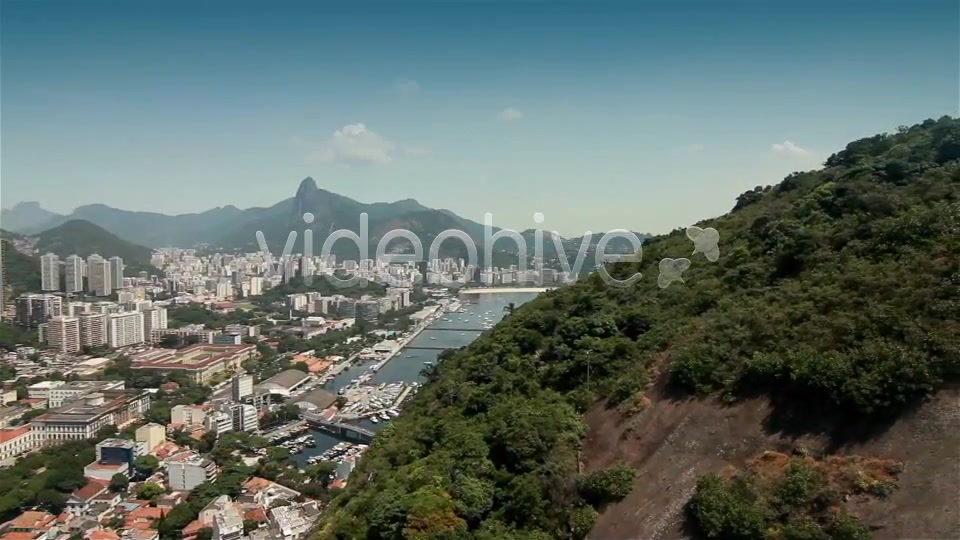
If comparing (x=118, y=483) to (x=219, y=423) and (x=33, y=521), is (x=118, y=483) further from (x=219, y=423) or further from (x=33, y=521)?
(x=219, y=423)

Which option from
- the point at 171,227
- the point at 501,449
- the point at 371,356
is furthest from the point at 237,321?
the point at 171,227

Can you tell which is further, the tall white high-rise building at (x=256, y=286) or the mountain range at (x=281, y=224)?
the mountain range at (x=281, y=224)

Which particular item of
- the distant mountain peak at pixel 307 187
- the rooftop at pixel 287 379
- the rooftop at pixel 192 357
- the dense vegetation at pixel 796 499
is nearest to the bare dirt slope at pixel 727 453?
the dense vegetation at pixel 796 499

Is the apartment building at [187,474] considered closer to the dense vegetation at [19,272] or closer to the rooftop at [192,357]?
the rooftop at [192,357]

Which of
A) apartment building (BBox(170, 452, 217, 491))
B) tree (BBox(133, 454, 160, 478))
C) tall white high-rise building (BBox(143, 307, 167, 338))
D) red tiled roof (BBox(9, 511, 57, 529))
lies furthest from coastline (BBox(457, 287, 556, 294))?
red tiled roof (BBox(9, 511, 57, 529))

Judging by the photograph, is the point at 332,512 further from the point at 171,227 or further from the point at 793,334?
the point at 171,227

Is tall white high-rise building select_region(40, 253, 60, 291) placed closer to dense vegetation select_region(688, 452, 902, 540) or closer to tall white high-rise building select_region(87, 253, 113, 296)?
tall white high-rise building select_region(87, 253, 113, 296)
